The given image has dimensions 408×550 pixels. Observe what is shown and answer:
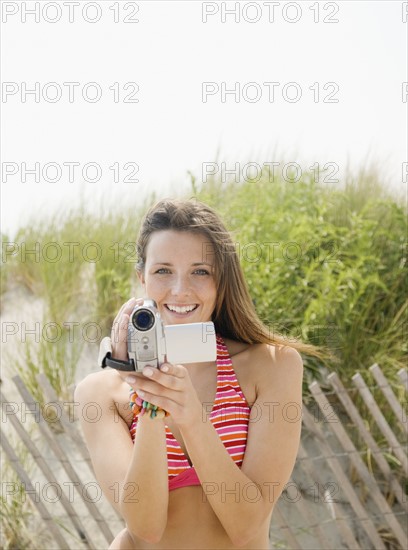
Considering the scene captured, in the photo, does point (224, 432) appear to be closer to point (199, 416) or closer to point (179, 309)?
point (199, 416)

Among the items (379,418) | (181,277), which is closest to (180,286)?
(181,277)

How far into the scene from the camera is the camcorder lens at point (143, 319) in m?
1.71

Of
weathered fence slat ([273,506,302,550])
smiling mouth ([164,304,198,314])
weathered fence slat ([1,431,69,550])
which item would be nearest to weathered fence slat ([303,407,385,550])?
weathered fence slat ([273,506,302,550])

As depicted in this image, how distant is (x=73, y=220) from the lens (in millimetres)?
6406

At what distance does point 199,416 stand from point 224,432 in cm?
25

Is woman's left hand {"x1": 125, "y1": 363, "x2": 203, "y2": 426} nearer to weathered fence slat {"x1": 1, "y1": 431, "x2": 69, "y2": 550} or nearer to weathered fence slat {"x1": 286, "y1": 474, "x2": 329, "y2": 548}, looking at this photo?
weathered fence slat {"x1": 286, "y1": 474, "x2": 329, "y2": 548}

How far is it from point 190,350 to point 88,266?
4.09 meters

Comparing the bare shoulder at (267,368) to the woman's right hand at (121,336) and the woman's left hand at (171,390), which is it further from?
the woman's right hand at (121,336)

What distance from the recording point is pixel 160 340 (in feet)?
5.71

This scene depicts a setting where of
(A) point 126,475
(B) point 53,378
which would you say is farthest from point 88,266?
(A) point 126,475

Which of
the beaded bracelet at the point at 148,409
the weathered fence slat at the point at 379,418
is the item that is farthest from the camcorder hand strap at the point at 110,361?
the weathered fence slat at the point at 379,418

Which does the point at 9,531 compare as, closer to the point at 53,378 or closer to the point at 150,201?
the point at 53,378

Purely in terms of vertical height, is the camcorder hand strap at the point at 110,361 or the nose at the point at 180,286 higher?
the nose at the point at 180,286

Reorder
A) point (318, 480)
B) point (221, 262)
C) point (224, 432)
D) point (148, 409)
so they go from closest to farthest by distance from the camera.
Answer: point (148, 409)
point (224, 432)
point (221, 262)
point (318, 480)
